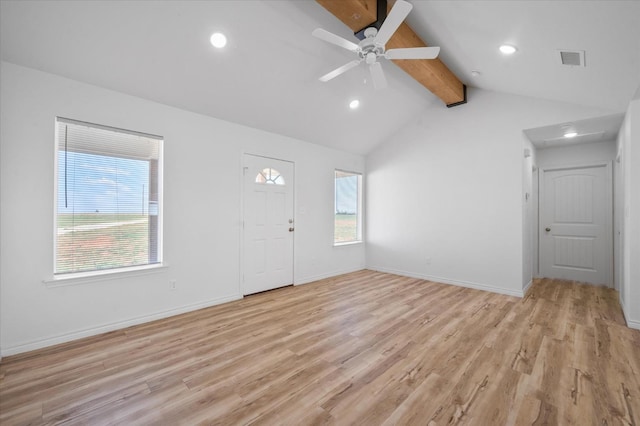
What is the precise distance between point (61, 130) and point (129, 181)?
2.44 ft

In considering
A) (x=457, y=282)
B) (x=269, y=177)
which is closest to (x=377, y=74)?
(x=269, y=177)

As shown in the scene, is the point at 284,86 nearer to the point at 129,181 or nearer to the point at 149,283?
the point at 129,181

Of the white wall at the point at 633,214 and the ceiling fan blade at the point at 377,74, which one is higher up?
the ceiling fan blade at the point at 377,74

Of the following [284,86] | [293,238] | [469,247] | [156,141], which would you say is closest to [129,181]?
[156,141]

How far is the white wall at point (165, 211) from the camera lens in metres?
2.53

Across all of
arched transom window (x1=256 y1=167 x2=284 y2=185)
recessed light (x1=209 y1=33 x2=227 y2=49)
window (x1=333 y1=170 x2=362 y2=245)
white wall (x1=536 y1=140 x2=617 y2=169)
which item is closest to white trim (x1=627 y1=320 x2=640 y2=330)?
white wall (x1=536 y1=140 x2=617 y2=169)

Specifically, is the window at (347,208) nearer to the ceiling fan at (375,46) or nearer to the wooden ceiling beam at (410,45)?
the wooden ceiling beam at (410,45)

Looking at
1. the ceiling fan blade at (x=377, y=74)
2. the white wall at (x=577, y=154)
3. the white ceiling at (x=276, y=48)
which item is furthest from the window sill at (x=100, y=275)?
the white wall at (x=577, y=154)

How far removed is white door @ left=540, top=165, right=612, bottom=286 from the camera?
4.92 m

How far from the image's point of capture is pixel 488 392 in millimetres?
2000

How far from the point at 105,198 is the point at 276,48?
8.24 feet

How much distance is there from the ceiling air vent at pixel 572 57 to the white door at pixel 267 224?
362cm

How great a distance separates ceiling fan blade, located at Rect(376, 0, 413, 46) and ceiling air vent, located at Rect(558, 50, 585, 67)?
1710 millimetres

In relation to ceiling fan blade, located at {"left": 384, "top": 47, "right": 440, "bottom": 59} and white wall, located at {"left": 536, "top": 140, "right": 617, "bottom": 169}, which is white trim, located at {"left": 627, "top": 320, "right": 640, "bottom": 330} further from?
ceiling fan blade, located at {"left": 384, "top": 47, "right": 440, "bottom": 59}
